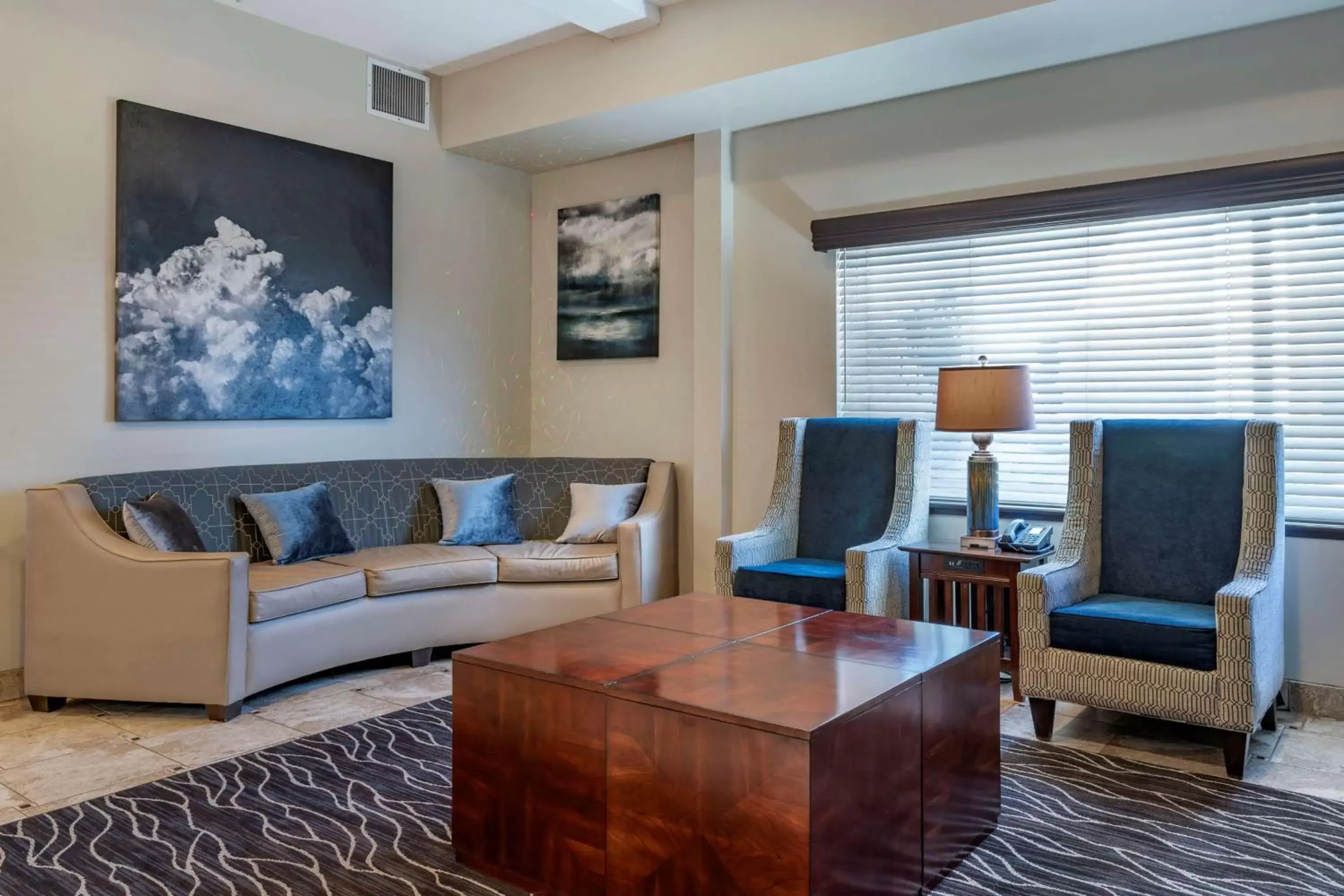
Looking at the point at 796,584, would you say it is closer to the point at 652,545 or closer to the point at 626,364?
the point at 652,545

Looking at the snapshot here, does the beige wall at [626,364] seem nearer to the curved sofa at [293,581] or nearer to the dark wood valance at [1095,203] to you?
the curved sofa at [293,581]

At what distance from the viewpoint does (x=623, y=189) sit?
19.2 feet

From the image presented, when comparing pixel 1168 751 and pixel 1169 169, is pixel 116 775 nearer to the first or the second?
pixel 1168 751

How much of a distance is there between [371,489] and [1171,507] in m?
3.69

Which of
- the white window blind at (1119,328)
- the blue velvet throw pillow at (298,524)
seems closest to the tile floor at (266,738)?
the blue velvet throw pillow at (298,524)

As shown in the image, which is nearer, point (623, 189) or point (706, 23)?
point (706, 23)

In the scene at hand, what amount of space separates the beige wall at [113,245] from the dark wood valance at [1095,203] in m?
2.22

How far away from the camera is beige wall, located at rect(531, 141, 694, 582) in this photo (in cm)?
557

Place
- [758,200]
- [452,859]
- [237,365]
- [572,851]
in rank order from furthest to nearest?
[758,200] < [237,365] < [452,859] < [572,851]

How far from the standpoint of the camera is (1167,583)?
3.66m

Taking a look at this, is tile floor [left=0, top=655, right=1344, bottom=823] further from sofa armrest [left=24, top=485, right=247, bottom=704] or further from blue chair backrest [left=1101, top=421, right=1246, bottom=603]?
blue chair backrest [left=1101, top=421, right=1246, bottom=603]

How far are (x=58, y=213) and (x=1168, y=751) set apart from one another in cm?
482

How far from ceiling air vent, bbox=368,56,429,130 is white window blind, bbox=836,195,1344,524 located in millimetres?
2568

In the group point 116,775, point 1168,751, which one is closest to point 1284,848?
point 1168,751
